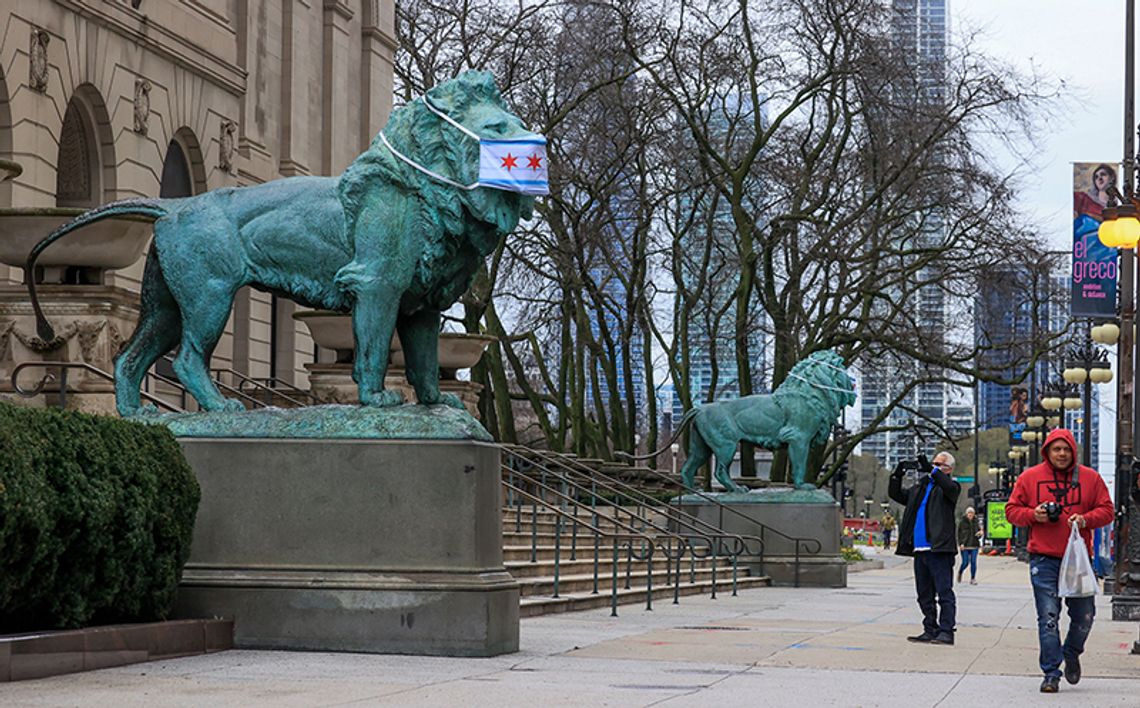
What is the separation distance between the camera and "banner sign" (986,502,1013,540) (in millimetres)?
69750

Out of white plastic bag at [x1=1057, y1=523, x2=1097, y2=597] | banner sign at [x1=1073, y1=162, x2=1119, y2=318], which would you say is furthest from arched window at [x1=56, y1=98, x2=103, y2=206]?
white plastic bag at [x1=1057, y1=523, x2=1097, y2=597]

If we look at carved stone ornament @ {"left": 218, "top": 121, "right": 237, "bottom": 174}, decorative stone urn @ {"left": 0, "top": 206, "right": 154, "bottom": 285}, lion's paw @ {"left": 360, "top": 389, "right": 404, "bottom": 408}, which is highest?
carved stone ornament @ {"left": 218, "top": 121, "right": 237, "bottom": 174}

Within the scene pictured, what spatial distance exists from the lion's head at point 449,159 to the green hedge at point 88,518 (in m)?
2.42

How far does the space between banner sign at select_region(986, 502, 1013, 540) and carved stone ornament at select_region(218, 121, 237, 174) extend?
43.2m

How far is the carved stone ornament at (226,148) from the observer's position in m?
31.9

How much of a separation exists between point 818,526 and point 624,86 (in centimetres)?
1495

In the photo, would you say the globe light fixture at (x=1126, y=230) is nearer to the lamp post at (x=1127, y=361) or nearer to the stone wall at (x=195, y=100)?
the lamp post at (x=1127, y=361)

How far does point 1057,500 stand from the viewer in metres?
13.3

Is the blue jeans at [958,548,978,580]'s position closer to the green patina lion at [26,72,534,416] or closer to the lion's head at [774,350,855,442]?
the lion's head at [774,350,855,442]

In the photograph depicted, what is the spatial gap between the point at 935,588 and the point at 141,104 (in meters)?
16.4

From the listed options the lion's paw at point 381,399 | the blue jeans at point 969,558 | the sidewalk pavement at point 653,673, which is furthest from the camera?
the blue jeans at point 969,558

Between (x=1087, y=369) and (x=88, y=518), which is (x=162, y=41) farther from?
(x=1087, y=369)

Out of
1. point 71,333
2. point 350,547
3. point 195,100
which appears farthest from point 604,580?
point 195,100

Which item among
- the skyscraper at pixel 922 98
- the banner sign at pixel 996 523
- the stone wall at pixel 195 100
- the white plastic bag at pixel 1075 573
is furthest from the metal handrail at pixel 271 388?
the banner sign at pixel 996 523
